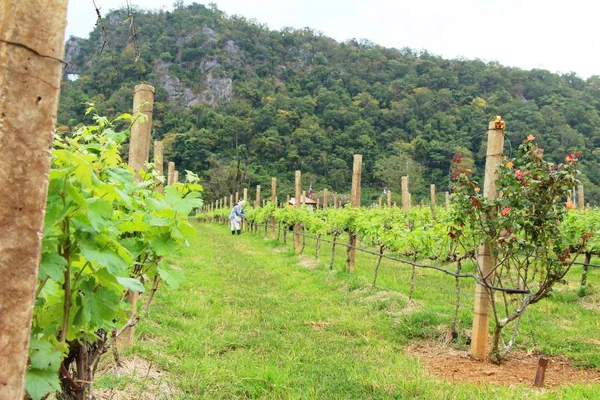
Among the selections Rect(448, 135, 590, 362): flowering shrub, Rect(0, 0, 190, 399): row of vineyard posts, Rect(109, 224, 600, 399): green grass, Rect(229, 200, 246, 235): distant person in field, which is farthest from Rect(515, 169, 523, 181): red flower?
Rect(229, 200, 246, 235): distant person in field

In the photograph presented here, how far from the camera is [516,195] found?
13.3 feet

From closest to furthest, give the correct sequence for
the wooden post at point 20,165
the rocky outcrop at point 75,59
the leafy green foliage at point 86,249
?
the wooden post at point 20,165 < the leafy green foliage at point 86,249 < the rocky outcrop at point 75,59

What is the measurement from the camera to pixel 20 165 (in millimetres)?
983

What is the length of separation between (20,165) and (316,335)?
4278 millimetres

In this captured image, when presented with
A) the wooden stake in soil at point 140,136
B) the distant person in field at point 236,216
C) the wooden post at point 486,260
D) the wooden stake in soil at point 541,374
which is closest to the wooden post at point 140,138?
the wooden stake in soil at point 140,136

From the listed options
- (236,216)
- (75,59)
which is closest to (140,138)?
(236,216)

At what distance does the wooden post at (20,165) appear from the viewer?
0.96 metres

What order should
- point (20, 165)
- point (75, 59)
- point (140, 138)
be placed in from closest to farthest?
1. point (20, 165)
2. point (140, 138)
3. point (75, 59)

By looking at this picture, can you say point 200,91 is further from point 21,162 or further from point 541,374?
point 21,162

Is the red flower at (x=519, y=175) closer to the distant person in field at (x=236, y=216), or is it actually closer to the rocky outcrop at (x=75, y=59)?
the rocky outcrop at (x=75, y=59)

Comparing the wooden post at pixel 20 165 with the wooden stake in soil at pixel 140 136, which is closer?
the wooden post at pixel 20 165

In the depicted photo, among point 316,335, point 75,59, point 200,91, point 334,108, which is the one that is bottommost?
point 316,335

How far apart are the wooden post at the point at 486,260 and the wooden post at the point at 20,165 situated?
13.1 feet

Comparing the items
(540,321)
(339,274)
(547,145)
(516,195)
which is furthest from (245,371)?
(547,145)
